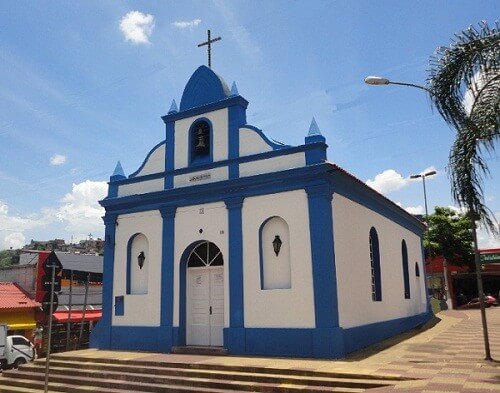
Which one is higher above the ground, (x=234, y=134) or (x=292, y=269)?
(x=234, y=134)

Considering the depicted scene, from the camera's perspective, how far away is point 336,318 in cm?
1038

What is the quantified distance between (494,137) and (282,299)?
5810 millimetres

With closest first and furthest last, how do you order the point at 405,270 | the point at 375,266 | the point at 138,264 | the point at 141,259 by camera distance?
the point at 141,259
the point at 138,264
the point at 375,266
the point at 405,270

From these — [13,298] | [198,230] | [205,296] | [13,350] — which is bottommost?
[13,350]

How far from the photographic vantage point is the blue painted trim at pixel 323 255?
1041 centimetres

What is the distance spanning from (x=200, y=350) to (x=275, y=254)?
3.22 metres

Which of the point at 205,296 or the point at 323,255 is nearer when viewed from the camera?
the point at 323,255

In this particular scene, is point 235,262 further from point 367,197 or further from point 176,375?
point 367,197

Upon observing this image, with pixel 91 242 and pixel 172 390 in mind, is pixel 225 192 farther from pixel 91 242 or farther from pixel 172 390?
pixel 91 242

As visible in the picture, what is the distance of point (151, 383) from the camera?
381 inches

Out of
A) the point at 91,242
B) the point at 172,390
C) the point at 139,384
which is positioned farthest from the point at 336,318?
the point at 91,242

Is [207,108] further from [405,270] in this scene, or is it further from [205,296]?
[405,270]

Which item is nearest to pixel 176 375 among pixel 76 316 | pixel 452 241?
pixel 76 316

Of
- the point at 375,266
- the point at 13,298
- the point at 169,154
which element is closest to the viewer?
the point at 169,154
